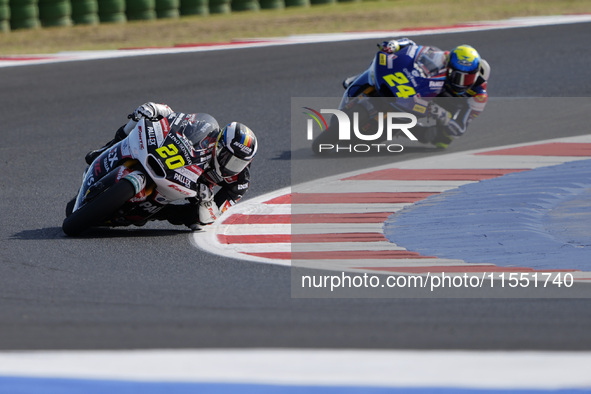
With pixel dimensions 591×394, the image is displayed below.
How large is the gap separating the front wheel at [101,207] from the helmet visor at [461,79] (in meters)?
4.14

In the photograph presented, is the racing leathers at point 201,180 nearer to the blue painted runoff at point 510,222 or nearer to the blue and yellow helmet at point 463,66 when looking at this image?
the blue painted runoff at point 510,222

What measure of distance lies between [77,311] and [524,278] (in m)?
2.62

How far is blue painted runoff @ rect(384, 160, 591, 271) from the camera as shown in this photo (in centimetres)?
645

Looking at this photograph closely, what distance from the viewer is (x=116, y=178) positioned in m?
6.98

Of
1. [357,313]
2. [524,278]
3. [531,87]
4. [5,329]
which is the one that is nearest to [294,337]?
[357,313]

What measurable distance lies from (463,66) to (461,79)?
15 cm

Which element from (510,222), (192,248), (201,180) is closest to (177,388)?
(192,248)

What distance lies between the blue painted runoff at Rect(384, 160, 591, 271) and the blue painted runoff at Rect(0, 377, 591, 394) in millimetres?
2735

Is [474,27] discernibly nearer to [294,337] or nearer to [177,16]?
[177,16]

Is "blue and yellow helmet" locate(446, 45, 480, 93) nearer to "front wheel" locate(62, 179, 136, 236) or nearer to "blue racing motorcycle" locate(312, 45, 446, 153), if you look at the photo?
"blue racing motorcycle" locate(312, 45, 446, 153)

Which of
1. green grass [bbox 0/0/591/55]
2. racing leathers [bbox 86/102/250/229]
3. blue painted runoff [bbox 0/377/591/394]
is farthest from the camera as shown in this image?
green grass [bbox 0/0/591/55]

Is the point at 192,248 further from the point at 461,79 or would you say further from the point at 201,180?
the point at 461,79

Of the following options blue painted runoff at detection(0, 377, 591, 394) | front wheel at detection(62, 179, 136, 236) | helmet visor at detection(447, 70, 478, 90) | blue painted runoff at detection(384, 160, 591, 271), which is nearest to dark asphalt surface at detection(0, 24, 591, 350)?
front wheel at detection(62, 179, 136, 236)

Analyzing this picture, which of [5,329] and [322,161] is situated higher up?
[5,329]
